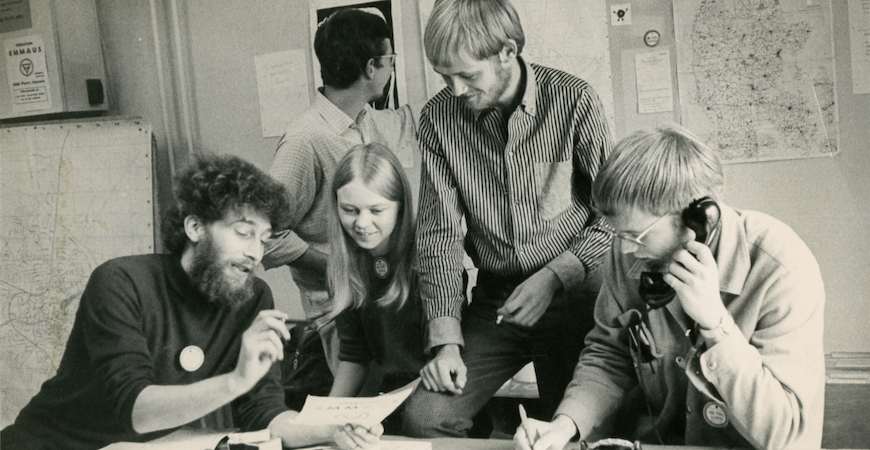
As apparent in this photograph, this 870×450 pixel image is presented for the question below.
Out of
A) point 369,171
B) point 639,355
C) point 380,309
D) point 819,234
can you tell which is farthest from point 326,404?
point 819,234

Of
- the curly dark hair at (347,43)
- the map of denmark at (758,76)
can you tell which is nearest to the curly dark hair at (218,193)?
the curly dark hair at (347,43)

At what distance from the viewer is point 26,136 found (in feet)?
8.05

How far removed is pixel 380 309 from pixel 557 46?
878 millimetres

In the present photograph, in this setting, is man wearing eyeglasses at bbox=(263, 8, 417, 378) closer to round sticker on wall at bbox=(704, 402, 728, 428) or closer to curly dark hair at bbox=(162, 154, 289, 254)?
curly dark hair at bbox=(162, 154, 289, 254)

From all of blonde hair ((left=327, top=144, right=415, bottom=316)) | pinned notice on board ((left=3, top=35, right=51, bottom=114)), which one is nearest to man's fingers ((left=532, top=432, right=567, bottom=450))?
blonde hair ((left=327, top=144, right=415, bottom=316))

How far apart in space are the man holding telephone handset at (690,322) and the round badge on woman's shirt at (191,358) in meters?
1.01

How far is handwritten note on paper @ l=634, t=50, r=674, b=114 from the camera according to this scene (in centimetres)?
185

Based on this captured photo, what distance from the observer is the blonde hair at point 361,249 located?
2.14 m

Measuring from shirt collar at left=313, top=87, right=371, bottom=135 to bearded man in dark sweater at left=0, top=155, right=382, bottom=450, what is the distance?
245 millimetres

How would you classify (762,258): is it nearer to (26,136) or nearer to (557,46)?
(557,46)

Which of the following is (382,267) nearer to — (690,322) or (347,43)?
(347,43)

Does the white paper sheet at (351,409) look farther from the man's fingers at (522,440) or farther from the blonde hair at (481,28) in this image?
the blonde hair at (481,28)

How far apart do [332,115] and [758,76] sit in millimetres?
1134

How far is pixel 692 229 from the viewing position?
5.75 ft
